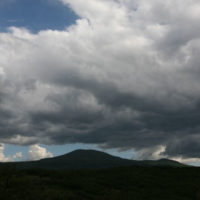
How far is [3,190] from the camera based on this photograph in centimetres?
3319

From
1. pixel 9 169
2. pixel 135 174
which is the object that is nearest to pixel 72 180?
pixel 135 174

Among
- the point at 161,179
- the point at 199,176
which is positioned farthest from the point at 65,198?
the point at 199,176

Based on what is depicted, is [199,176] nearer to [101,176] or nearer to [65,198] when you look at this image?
[101,176]

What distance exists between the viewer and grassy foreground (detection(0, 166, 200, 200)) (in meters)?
35.5

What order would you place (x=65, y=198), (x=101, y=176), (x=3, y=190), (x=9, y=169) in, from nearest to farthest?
(x=3, y=190) → (x=9, y=169) → (x=65, y=198) → (x=101, y=176)

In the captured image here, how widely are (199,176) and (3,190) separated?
6440cm

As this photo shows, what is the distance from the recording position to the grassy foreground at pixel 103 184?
35500mm

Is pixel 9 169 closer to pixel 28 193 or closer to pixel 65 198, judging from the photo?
pixel 28 193

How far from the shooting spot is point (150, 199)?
54.2 m

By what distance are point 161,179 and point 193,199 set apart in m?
19.5

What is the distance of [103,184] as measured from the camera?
Answer: 6525 cm

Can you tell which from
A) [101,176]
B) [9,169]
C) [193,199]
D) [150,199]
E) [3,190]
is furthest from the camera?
[101,176]

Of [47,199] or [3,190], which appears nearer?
[3,190]

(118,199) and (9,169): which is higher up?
(9,169)
